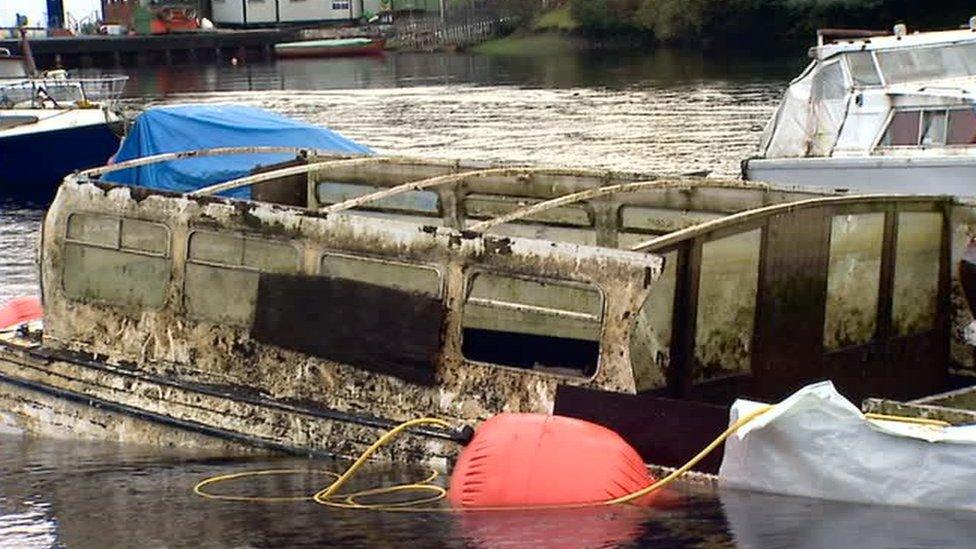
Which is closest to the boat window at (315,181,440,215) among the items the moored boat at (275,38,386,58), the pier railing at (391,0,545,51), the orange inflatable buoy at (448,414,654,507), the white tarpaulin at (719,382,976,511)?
the orange inflatable buoy at (448,414,654,507)

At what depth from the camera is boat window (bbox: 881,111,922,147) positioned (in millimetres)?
22625

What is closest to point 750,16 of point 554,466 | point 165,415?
point 165,415

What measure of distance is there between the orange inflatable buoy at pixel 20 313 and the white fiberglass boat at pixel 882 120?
11.6 metres

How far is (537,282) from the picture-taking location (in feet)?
37.0

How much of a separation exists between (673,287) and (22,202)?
27406mm

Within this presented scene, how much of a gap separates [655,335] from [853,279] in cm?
207

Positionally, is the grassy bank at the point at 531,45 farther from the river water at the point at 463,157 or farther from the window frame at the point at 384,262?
the window frame at the point at 384,262

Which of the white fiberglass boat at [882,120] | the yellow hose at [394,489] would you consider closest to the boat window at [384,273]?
the yellow hose at [394,489]

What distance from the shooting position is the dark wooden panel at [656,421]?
10617mm

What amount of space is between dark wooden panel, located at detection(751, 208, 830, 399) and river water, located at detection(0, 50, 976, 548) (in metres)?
2.04

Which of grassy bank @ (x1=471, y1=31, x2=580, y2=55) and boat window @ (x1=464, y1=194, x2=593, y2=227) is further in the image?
grassy bank @ (x1=471, y1=31, x2=580, y2=55)

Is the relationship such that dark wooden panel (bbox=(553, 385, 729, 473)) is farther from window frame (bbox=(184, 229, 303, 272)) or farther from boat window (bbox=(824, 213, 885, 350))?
window frame (bbox=(184, 229, 303, 272))

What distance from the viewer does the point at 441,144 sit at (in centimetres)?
4203

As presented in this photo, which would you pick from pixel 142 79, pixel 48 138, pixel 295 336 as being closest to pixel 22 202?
pixel 48 138
